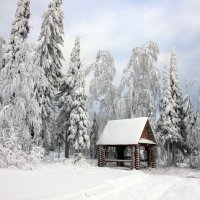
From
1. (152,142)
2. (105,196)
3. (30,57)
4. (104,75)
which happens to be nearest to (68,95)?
(104,75)

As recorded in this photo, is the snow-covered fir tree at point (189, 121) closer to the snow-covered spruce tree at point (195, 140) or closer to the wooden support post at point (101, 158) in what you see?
the snow-covered spruce tree at point (195, 140)

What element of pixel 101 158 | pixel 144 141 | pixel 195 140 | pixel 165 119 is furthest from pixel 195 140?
pixel 101 158

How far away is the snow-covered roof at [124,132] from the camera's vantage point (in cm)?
2970

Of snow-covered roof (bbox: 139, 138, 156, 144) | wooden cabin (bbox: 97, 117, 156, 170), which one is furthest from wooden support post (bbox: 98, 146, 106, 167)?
snow-covered roof (bbox: 139, 138, 156, 144)

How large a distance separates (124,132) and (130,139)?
1773 millimetres

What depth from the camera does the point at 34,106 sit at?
22031 millimetres

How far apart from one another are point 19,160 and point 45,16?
16.3m

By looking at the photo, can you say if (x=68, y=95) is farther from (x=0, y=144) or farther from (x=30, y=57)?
(x=0, y=144)

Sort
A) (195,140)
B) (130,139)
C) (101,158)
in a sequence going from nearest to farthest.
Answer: (130,139), (101,158), (195,140)

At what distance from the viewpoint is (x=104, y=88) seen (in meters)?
39.9

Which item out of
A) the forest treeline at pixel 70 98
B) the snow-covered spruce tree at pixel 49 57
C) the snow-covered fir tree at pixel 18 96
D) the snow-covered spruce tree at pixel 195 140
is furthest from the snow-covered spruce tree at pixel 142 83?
the snow-covered fir tree at pixel 18 96

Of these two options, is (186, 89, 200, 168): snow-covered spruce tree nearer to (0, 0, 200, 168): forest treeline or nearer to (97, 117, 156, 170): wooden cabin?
(0, 0, 200, 168): forest treeline

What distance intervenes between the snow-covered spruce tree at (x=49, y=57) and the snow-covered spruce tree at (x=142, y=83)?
1084 centimetres

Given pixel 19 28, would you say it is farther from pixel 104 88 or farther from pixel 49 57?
pixel 104 88
